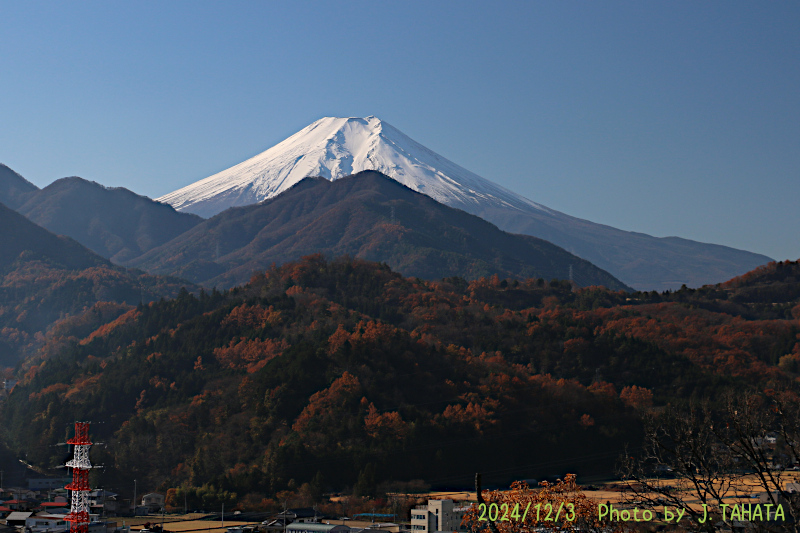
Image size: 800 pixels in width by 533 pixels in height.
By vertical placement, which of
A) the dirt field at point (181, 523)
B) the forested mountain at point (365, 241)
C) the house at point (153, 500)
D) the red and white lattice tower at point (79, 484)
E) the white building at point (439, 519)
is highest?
the forested mountain at point (365, 241)

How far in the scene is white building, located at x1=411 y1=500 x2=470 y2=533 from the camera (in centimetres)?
3378

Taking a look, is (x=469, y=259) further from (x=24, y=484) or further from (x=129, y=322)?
(x=24, y=484)

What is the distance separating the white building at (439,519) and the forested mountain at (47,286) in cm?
8171

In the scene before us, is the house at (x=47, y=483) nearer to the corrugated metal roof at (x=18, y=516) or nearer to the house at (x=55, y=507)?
the house at (x=55, y=507)

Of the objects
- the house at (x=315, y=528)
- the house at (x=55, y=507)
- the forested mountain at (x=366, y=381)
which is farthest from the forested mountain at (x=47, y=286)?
the house at (x=315, y=528)

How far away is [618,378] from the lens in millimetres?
73500

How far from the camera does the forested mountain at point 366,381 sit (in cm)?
5653

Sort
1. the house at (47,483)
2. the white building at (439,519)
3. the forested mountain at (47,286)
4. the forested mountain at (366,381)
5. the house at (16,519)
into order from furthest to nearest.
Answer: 1. the forested mountain at (47,286)
2. the forested mountain at (366,381)
3. the house at (47,483)
4. the house at (16,519)
5. the white building at (439,519)

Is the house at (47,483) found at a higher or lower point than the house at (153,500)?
higher

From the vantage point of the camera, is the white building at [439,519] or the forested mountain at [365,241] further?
the forested mountain at [365,241]

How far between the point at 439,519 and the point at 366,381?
1197 inches

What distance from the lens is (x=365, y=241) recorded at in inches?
6275

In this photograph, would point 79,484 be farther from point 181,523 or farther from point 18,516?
point 181,523

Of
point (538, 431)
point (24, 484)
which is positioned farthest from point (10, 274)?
point (538, 431)
